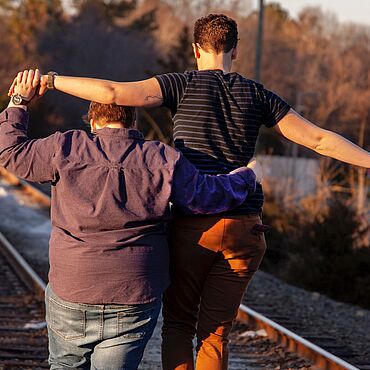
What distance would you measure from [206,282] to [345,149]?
34.8 inches

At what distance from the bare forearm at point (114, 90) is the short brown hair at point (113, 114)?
0.07 ft

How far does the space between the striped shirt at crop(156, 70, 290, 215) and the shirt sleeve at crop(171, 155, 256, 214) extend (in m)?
0.12

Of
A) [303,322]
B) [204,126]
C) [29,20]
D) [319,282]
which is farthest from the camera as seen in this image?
[29,20]

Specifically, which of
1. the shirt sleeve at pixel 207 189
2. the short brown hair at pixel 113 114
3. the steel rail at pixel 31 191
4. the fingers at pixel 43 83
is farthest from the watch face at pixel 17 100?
the steel rail at pixel 31 191

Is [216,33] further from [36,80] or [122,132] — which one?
[36,80]

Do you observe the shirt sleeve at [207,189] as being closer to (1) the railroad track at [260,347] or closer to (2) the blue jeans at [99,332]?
(2) the blue jeans at [99,332]

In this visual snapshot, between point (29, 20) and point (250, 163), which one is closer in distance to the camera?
point (250, 163)

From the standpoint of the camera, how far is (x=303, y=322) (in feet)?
31.6

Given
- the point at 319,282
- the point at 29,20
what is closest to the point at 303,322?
the point at 319,282

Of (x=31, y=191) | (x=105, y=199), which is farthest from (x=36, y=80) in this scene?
(x=31, y=191)

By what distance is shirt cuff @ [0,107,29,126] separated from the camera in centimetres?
392

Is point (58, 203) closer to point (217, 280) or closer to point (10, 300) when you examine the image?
point (217, 280)

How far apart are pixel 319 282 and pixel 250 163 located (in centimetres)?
1051

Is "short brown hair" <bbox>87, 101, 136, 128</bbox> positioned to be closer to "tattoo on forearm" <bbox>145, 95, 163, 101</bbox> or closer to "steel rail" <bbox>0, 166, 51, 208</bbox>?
"tattoo on forearm" <bbox>145, 95, 163, 101</bbox>
